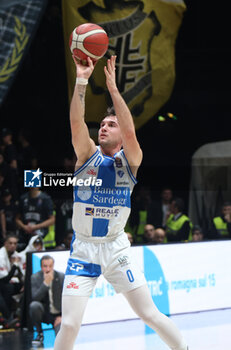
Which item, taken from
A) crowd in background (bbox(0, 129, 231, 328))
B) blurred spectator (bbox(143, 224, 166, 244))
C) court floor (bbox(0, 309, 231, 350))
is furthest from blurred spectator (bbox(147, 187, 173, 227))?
court floor (bbox(0, 309, 231, 350))

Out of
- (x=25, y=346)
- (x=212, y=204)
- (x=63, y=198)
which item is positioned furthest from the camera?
(x=212, y=204)

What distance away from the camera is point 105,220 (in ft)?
16.3

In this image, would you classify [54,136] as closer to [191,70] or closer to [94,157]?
[191,70]

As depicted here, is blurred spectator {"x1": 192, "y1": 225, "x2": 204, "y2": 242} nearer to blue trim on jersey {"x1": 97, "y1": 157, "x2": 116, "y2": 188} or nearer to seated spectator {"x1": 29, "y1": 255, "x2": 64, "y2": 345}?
seated spectator {"x1": 29, "y1": 255, "x2": 64, "y2": 345}

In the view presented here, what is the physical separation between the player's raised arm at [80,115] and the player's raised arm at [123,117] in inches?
6.5

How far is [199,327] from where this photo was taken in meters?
7.83

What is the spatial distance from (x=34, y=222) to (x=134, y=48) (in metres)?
3.46

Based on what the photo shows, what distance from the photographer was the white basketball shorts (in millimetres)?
4801

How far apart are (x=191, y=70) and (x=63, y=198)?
464 centimetres

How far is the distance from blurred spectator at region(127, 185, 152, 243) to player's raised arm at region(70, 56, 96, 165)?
248 inches

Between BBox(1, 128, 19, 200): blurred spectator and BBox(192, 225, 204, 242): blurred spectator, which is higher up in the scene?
BBox(1, 128, 19, 200): blurred spectator

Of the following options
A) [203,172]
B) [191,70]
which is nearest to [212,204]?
[203,172]

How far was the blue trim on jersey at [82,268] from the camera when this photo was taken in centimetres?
480

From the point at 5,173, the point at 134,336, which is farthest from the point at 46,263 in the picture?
the point at 5,173
